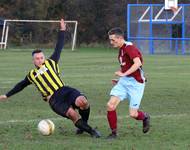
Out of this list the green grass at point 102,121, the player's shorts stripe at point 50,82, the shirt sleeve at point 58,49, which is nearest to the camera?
the green grass at point 102,121

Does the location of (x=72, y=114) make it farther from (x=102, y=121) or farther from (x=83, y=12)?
(x=83, y=12)

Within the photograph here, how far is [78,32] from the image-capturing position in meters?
58.4

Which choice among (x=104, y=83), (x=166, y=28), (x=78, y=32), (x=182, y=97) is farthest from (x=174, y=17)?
(x=182, y=97)

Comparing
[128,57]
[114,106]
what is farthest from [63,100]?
[128,57]

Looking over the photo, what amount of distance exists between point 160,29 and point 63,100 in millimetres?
34917

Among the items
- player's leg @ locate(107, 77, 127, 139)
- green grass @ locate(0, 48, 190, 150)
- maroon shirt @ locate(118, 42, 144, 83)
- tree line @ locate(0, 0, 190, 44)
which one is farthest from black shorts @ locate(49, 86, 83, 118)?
tree line @ locate(0, 0, 190, 44)

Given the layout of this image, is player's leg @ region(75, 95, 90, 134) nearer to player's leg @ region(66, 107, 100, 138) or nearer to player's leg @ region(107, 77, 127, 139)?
player's leg @ region(66, 107, 100, 138)

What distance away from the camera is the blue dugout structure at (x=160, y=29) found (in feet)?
143

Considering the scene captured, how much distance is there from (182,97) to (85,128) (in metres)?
6.36

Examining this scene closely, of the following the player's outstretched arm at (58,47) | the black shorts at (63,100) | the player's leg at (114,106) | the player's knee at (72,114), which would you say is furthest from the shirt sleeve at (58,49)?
the player's leg at (114,106)

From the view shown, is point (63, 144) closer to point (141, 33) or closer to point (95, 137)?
point (95, 137)

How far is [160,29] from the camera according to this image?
4434cm

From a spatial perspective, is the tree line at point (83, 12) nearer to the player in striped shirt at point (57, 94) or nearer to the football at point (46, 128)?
the player in striped shirt at point (57, 94)

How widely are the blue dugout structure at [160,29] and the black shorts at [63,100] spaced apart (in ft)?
111
